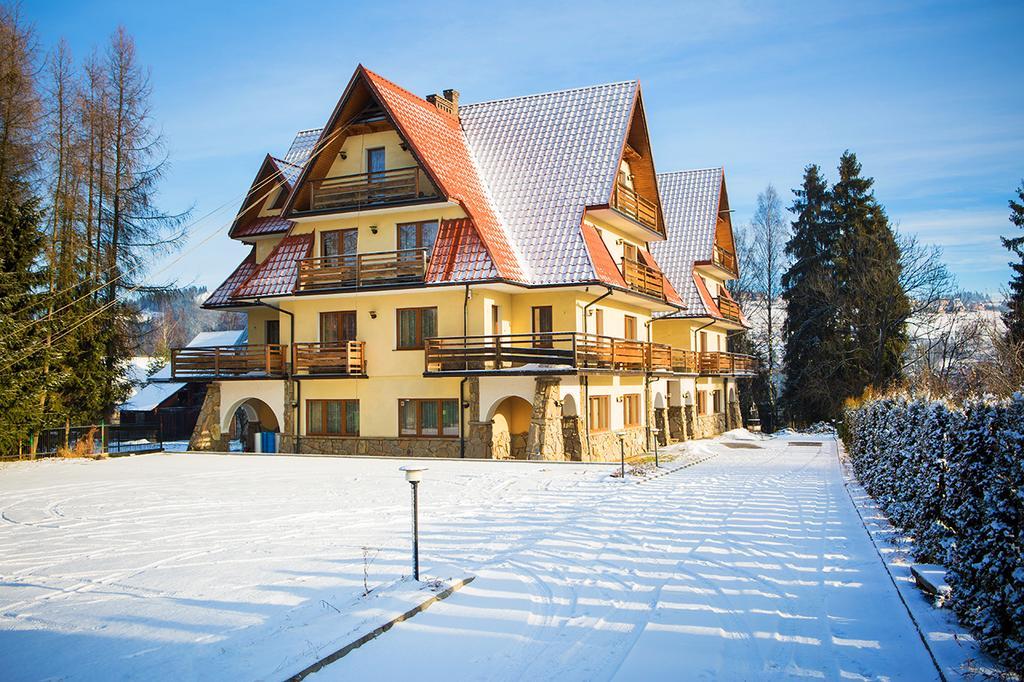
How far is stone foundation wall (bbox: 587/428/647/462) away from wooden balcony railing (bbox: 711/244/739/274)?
12914mm

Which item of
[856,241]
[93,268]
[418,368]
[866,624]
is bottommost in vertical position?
[866,624]

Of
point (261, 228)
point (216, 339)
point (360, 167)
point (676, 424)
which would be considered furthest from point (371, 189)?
point (216, 339)

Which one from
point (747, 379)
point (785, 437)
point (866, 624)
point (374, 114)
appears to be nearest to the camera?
point (866, 624)

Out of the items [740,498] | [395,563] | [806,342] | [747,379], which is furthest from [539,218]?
[747,379]

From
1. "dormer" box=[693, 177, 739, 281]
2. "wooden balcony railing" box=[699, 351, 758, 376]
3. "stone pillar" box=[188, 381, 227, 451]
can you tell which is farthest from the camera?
"dormer" box=[693, 177, 739, 281]

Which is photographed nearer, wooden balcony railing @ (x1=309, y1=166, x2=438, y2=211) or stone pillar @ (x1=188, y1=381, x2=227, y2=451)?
wooden balcony railing @ (x1=309, y1=166, x2=438, y2=211)

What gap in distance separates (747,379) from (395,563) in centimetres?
4254

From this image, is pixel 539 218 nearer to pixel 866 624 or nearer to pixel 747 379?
pixel 866 624

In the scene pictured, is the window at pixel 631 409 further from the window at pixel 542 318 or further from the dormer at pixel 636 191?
the dormer at pixel 636 191

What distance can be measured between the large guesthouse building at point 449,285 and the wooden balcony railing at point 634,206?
11 centimetres

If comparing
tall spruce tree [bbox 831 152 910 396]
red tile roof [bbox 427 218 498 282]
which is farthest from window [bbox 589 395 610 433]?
tall spruce tree [bbox 831 152 910 396]

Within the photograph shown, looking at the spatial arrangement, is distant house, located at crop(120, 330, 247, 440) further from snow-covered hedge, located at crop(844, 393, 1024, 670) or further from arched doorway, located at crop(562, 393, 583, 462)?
snow-covered hedge, located at crop(844, 393, 1024, 670)

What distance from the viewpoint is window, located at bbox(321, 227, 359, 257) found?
26516mm

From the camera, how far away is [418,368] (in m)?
24.9
